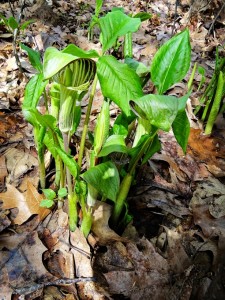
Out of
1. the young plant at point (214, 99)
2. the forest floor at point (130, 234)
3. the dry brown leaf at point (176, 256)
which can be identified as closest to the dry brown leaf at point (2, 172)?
the forest floor at point (130, 234)

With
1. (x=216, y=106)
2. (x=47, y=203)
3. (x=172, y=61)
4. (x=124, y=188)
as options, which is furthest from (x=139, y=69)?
(x=216, y=106)

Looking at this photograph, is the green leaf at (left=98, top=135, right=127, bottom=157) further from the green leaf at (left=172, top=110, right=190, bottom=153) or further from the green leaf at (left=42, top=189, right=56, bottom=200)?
the green leaf at (left=42, top=189, right=56, bottom=200)

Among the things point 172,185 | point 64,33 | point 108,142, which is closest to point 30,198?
point 108,142

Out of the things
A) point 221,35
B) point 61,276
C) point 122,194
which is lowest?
point 61,276

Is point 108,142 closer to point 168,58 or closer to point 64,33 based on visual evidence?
point 168,58

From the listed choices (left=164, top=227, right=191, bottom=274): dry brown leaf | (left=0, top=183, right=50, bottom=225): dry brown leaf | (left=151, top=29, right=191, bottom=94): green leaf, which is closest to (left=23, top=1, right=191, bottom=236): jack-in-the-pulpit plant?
(left=151, top=29, right=191, bottom=94): green leaf

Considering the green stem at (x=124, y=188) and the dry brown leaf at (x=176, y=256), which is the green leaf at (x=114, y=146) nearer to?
the green stem at (x=124, y=188)

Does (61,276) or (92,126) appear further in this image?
(92,126)
